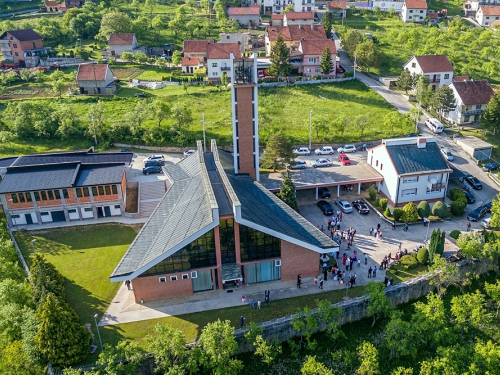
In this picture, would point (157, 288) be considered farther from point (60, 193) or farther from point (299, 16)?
point (299, 16)

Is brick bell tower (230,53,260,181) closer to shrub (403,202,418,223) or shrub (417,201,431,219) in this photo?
shrub (403,202,418,223)

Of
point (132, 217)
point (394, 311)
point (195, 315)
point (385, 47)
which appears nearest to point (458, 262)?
point (394, 311)

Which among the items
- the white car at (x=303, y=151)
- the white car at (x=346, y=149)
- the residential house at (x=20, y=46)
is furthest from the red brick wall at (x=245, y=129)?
the residential house at (x=20, y=46)

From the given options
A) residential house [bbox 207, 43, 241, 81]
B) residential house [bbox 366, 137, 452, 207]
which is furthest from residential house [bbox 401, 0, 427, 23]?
residential house [bbox 366, 137, 452, 207]

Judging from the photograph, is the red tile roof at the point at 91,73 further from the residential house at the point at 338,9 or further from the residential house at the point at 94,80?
the residential house at the point at 338,9

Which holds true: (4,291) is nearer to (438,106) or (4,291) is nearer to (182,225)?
(182,225)

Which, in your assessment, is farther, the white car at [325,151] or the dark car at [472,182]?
the white car at [325,151]
